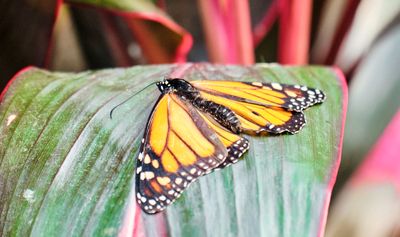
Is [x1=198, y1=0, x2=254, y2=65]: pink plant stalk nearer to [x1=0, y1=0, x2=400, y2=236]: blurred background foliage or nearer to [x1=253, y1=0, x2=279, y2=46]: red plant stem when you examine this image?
[x1=0, y1=0, x2=400, y2=236]: blurred background foliage

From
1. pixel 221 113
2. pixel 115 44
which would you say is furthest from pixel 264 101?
pixel 115 44

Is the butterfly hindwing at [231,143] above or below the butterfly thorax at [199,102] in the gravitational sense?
below

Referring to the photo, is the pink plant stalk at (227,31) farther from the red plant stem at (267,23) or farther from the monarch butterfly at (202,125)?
the monarch butterfly at (202,125)

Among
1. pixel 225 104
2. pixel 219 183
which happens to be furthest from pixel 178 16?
pixel 219 183

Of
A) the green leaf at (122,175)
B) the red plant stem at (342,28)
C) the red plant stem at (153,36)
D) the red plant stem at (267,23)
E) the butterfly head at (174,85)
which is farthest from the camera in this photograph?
the red plant stem at (267,23)

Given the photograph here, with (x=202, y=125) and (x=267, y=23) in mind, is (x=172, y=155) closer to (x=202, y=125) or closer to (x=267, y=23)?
(x=202, y=125)

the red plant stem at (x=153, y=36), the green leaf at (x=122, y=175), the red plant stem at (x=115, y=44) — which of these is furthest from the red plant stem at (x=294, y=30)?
the red plant stem at (x=115, y=44)

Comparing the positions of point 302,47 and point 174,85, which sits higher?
point 174,85

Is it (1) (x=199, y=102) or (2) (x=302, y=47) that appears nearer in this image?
(1) (x=199, y=102)

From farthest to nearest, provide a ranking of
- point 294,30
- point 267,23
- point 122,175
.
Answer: point 267,23 < point 294,30 < point 122,175
